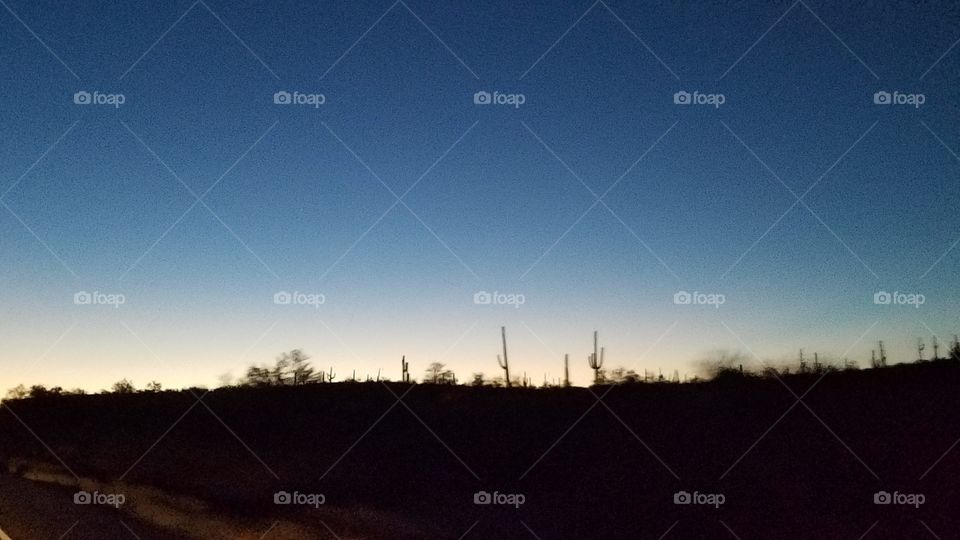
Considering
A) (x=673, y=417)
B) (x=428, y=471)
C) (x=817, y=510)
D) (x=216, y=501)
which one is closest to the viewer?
(x=817, y=510)

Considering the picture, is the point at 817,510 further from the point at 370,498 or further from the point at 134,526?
the point at 134,526

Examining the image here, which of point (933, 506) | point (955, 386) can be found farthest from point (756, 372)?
point (933, 506)

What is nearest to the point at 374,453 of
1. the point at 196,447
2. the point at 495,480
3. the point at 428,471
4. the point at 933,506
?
the point at 428,471

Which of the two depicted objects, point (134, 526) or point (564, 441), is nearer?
point (134, 526)

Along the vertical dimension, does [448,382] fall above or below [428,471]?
above

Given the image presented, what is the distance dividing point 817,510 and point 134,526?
1268cm

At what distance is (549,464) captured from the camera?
19625 millimetres

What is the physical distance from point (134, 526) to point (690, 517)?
410 inches

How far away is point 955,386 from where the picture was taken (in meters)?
19.5

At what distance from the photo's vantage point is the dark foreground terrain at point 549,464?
14.0 meters

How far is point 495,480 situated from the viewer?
1911 cm

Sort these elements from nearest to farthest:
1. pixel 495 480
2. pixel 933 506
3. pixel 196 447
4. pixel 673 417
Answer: pixel 933 506 < pixel 495 480 < pixel 673 417 < pixel 196 447

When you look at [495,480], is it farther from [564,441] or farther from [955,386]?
[955,386]

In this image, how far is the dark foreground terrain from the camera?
46.0 feet
